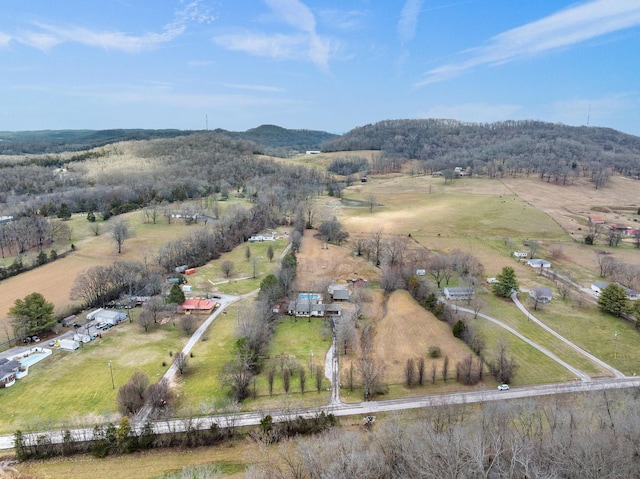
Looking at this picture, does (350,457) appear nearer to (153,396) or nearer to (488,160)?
(153,396)

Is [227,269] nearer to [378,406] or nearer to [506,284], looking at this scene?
[378,406]

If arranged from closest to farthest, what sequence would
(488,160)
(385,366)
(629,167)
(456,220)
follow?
(385,366), (456,220), (629,167), (488,160)

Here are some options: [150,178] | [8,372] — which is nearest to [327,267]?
[8,372]

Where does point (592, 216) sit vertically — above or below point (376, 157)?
below

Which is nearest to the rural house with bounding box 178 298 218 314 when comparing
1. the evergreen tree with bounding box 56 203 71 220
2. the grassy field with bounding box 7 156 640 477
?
the grassy field with bounding box 7 156 640 477

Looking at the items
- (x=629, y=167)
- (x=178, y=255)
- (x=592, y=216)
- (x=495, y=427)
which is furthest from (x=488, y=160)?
(x=495, y=427)

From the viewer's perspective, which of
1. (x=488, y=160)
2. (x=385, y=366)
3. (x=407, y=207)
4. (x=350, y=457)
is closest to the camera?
(x=350, y=457)
